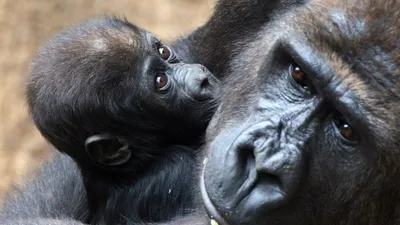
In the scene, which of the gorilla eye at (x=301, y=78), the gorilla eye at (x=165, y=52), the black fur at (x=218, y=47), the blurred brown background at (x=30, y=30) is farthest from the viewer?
the blurred brown background at (x=30, y=30)

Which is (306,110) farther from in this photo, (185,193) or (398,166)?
(185,193)

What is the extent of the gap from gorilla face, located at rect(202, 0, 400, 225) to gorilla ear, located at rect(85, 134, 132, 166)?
0.97 meters

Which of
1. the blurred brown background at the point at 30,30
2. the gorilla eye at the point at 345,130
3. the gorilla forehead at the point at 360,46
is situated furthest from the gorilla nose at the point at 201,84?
the blurred brown background at the point at 30,30

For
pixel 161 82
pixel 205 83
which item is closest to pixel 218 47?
pixel 205 83

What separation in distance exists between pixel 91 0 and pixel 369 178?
438 centimetres

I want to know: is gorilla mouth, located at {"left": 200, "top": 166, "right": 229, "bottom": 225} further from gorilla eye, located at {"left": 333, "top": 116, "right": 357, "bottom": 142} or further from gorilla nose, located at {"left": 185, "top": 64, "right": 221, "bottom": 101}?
gorilla nose, located at {"left": 185, "top": 64, "right": 221, "bottom": 101}

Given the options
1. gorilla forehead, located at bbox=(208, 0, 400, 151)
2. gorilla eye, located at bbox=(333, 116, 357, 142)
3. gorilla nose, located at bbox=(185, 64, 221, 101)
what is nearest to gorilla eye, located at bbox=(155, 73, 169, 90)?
gorilla nose, located at bbox=(185, 64, 221, 101)

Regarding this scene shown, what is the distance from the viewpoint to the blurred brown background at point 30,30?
662 cm

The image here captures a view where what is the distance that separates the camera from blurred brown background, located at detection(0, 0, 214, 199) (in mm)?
6621

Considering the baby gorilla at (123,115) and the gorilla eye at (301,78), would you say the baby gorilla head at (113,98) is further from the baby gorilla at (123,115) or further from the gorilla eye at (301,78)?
the gorilla eye at (301,78)

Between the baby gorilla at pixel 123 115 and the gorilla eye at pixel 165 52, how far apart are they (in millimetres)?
68

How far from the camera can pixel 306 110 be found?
120 inches

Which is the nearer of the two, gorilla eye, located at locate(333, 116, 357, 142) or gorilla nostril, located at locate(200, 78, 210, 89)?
gorilla eye, located at locate(333, 116, 357, 142)

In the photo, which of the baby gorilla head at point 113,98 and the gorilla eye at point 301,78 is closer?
the gorilla eye at point 301,78
